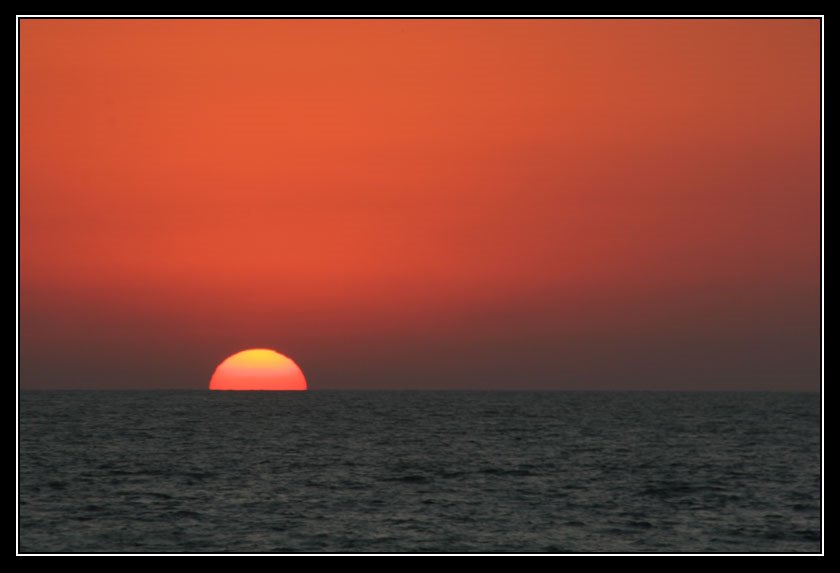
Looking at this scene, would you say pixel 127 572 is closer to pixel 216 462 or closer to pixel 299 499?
pixel 299 499

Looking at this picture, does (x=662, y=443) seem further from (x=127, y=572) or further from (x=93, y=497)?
(x=127, y=572)

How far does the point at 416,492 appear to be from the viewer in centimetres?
4981

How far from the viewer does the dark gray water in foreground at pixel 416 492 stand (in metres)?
38.1

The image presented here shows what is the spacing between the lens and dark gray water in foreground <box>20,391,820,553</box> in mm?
38125

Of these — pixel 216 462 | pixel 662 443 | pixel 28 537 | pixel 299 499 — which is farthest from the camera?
pixel 662 443

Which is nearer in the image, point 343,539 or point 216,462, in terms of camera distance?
point 343,539

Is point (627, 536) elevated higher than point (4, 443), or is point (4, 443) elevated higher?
point (4, 443)

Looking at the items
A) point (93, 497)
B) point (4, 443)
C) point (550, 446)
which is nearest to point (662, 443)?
point (550, 446)

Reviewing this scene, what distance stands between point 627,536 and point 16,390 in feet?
80.9

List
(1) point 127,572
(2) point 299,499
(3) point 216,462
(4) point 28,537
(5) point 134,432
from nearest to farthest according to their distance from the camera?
1. (1) point 127,572
2. (4) point 28,537
3. (2) point 299,499
4. (3) point 216,462
5. (5) point 134,432

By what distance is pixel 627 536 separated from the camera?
129 ft

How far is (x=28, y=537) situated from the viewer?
37562 mm

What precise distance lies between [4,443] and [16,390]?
1648 millimetres

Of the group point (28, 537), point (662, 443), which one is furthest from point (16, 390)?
point (662, 443)
